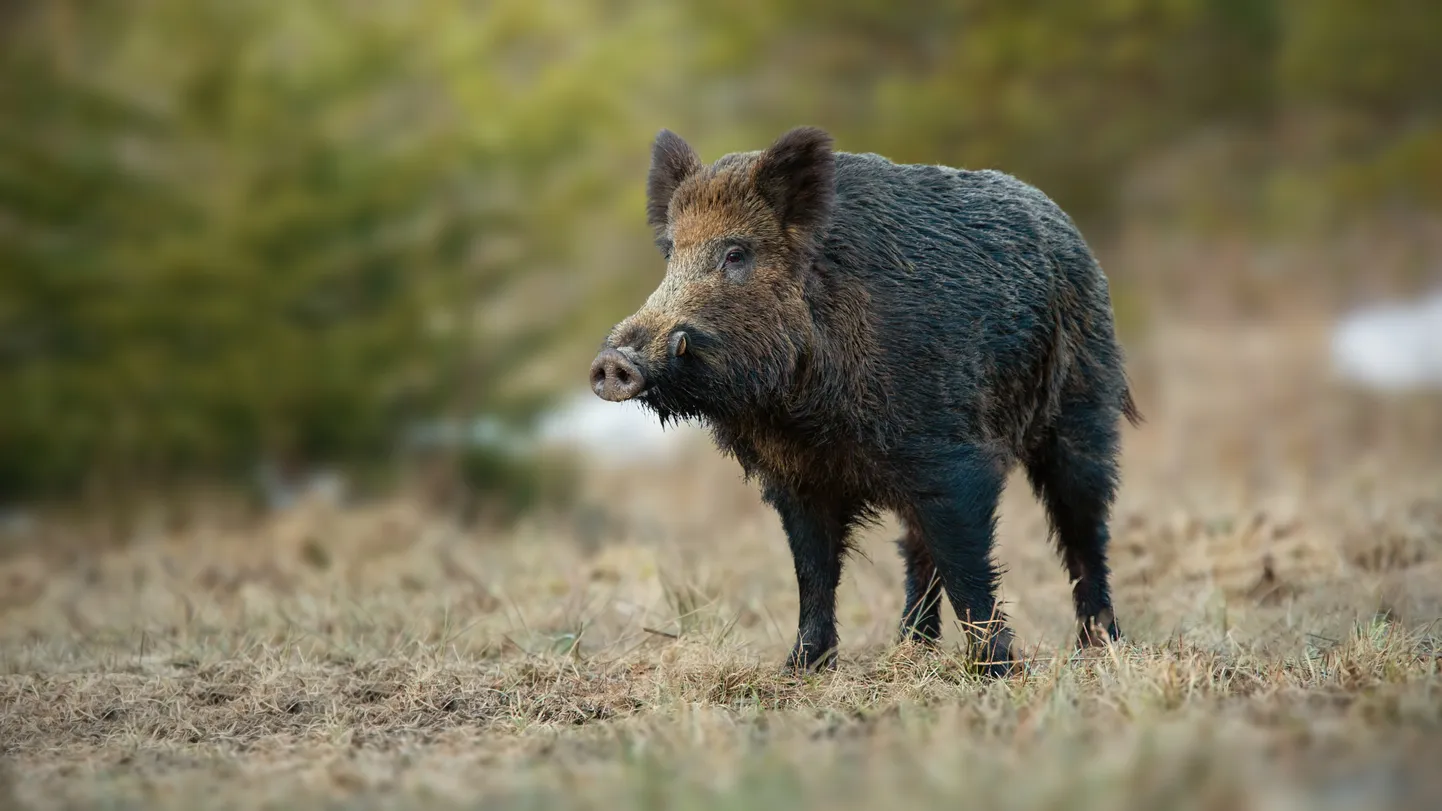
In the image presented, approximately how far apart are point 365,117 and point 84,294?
3242 millimetres

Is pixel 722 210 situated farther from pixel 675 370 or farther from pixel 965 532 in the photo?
pixel 965 532

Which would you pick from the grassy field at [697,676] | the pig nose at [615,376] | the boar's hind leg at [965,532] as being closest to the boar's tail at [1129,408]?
the grassy field at [697,676]

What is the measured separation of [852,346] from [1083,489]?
4.81ft

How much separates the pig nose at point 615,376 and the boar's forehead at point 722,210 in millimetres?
811

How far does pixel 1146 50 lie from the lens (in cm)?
1577

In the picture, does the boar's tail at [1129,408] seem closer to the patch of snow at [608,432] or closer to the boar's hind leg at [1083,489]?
the boar's hind leg at [1083,489]

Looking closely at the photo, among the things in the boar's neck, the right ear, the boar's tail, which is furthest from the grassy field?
the right ear

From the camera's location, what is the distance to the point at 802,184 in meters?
5.05

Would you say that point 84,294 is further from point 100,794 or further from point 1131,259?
point 1131,259

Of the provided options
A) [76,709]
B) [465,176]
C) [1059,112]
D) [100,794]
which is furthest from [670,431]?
[100,794]

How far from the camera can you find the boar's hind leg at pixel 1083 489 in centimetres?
586

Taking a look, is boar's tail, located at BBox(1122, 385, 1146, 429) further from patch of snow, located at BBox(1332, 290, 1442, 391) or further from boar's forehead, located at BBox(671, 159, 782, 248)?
patch of snow, located at BBox(1332, 290, 1442, 391)

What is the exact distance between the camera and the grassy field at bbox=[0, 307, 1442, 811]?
311 cm

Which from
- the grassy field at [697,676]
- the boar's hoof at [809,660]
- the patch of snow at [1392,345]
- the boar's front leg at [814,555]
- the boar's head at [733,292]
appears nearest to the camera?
the grassy field at [697,676]
